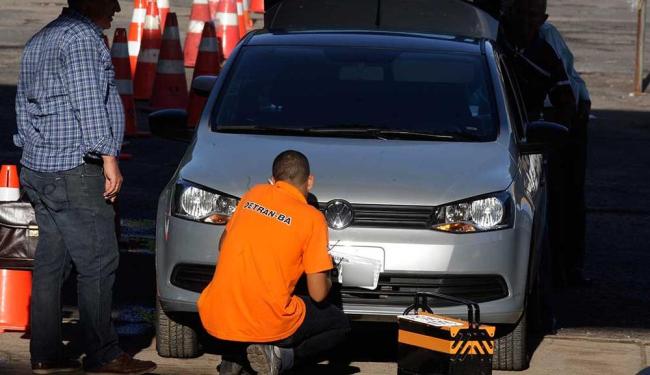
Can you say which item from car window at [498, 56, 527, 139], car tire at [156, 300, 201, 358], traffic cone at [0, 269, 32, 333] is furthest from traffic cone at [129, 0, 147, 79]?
car tire at [156, 300, 201, 358]

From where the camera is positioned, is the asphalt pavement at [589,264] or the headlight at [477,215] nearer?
the headlight at [477,215]

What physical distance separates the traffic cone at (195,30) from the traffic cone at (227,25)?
12.9 inches

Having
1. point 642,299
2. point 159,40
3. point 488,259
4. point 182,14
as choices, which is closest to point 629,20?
point 182,14

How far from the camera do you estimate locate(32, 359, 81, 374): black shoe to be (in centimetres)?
671

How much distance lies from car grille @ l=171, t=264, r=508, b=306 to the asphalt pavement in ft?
0.74

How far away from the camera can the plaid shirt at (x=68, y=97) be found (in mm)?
6438

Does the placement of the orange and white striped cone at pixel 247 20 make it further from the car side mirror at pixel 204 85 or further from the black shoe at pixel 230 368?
the black shoe at pixel 230 368

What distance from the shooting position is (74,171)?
258 inches

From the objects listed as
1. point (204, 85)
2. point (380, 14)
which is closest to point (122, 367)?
point (204, 85)

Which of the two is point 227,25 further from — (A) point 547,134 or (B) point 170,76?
(A) point 547,134

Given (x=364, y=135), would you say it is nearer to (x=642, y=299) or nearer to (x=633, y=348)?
(x=633, y=348)

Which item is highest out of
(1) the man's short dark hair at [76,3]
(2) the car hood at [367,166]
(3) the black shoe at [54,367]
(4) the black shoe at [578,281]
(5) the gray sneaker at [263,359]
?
(1) the man's short dark hair at [76,3]

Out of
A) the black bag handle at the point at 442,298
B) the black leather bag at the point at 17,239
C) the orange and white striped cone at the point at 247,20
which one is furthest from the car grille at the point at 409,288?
the orange and white striped cone at the point at 247,20

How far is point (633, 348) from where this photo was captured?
7695 millimetres
